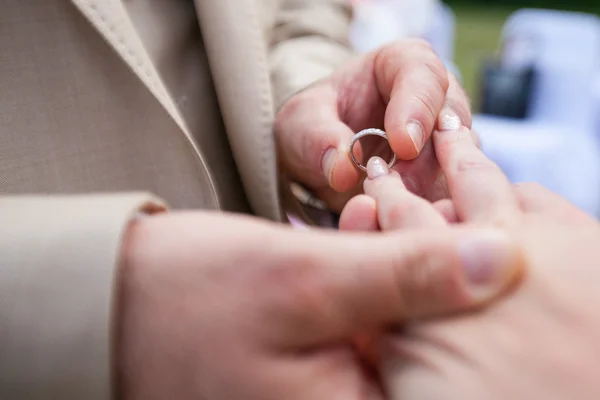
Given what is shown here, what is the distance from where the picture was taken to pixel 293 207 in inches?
28.1

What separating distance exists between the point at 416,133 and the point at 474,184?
4.1 inches

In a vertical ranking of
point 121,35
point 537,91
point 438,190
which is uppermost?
point 121,35

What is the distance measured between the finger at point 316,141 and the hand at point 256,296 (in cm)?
26

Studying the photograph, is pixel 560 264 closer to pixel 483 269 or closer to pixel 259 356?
pixel 483 269

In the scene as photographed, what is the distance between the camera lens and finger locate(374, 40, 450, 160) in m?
0.50

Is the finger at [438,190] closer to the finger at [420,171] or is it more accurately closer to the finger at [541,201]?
the finger at [420,171]

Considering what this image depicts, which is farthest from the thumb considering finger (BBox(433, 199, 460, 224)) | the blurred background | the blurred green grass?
the blurred green grass

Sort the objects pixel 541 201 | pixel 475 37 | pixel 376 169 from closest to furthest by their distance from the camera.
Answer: pixel 541 201 < pixel 376 169 < pixel 475 37

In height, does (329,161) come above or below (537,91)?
above

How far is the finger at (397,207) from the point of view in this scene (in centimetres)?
37

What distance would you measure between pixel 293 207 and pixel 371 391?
41 centimetres

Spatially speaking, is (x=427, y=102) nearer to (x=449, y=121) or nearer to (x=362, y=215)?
(x=449, y=121)

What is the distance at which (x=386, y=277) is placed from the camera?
0.91 feet

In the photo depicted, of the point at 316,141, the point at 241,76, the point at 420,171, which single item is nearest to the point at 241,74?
the point at 241,76
